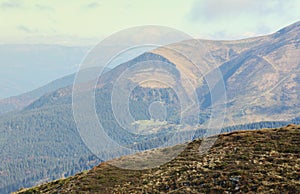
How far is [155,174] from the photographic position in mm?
53844

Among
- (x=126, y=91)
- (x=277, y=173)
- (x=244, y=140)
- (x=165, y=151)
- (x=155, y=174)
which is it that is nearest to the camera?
(x=277, y=173)

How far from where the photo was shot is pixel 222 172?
147ft

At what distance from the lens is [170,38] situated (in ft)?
143

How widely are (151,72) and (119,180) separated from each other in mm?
18666

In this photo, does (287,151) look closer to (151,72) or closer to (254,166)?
(254,166)

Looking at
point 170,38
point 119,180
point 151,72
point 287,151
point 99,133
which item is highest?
point 170,38

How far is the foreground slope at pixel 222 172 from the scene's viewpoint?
3953 cm

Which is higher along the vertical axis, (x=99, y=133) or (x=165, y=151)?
(x=99, y=133)

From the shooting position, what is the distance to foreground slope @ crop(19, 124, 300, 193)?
39.5m

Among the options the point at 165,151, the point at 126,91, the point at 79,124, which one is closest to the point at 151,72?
the point at 126,91

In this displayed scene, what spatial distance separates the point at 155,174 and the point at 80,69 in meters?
20.6

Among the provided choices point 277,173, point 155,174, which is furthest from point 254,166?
point 155,174

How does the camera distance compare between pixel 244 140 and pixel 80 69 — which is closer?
pixel 80 69

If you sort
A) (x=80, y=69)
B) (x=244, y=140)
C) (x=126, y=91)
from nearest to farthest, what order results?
(x=80, y=69), (x=126, y=91), (x=244, y=140)
